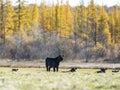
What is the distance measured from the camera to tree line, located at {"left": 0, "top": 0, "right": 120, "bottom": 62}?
89.1 metres

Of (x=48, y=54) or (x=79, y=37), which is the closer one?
(x=48, y=54)

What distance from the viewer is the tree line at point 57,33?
89062mm

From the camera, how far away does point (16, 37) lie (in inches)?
3681

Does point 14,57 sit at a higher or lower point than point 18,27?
lower

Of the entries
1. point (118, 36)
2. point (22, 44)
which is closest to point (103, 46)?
point (118, 36)

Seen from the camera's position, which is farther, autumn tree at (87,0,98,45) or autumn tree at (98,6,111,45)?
autumn tree at (98,6,111,45)

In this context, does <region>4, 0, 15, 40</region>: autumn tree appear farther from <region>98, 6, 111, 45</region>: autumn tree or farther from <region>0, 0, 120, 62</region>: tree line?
<region>98, 6, 111, 45</region>: autumn tree

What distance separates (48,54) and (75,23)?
3636cm

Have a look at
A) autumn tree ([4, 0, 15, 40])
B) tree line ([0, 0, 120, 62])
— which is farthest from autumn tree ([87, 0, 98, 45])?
autumn tree ([4, 0, 15, 40])

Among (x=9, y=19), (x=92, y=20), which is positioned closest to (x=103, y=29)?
(x=92, y=20)

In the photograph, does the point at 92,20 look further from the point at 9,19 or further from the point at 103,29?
the point at 9,19

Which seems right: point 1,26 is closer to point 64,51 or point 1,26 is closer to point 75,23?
point 64,51

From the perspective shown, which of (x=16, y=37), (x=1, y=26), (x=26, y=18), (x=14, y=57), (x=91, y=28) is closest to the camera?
(x=14, y=57)

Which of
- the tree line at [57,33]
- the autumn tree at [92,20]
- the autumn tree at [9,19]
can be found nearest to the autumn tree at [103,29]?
the tree line at [57,33]
